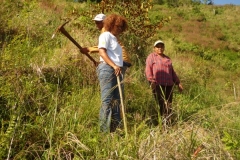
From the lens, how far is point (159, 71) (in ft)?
15.9

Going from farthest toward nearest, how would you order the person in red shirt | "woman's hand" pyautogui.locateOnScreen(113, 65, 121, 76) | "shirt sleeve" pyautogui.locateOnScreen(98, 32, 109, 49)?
the person in red shirt
"shirt sleeve" pyautogui.locateOnScreen(98, 32, 109, 49)
"woman's hand" pyautogui.locateOnScreen(113, 65, 121, 76)

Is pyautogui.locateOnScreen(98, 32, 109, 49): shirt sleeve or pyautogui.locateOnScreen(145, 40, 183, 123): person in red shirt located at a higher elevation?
pyautogui.locateOnScreen(98, 32, 109, 49): shirt sleeve

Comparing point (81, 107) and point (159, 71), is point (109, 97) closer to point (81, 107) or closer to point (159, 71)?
point (81, 107)

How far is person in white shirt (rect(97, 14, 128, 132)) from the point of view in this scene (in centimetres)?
356

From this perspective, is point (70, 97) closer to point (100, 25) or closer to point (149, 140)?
point (100, 25)

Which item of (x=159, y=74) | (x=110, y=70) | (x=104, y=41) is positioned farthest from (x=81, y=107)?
(x=159, y=74)

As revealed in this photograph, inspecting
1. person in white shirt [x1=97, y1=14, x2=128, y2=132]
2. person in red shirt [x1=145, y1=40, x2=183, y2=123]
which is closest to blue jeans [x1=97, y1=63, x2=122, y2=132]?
person in white shirt [x1=97, y1=14, x2=128, y2=132]

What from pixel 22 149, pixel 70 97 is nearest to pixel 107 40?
pixel 70 97

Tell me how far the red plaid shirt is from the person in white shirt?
1184mm

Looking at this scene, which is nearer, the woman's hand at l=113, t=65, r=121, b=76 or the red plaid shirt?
the woman's hand at l=113, t=65, r=121, b=76

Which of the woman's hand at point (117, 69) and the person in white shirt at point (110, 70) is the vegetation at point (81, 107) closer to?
the person in white shirt at point (110, 70)

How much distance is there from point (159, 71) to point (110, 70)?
1354 millimetres

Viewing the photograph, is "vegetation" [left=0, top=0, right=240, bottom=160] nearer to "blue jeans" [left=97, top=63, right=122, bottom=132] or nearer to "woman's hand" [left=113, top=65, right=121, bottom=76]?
"blue jeans" [left=97, top=63, right=122, bottom=132]

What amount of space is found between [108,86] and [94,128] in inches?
21.1
